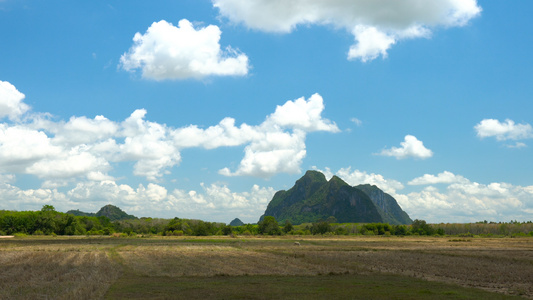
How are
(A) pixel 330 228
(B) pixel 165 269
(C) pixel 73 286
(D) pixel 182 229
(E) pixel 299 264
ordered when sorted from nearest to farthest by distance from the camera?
1. (C) pixel 73 286
2. (B) pixel 165 269
3. (E) pixel 299 264
4. (D) pixel 182 229
5. (A) pixel 330 228

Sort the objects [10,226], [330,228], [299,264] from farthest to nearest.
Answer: [330,228] → [10,226] → [299,264]

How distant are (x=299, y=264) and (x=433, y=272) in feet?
41.8

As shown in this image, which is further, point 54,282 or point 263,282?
point 263,282

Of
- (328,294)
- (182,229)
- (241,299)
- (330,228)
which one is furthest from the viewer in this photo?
(330,228)

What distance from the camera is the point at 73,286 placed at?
992 inches

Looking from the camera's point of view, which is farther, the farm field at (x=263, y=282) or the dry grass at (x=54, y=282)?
the farm field at (x=263, y=282)

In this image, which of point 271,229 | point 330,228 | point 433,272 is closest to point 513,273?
point 433,272

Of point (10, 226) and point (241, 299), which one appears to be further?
point (10, 226)

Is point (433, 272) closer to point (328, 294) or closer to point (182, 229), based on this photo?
point (328, 294)

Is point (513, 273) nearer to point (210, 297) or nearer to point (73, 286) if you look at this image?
point (210, 297)

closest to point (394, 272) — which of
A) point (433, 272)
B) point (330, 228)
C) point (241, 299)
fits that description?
point (433, 272)

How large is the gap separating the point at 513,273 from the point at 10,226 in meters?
180

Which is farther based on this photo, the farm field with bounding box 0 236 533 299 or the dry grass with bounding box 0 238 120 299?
the farm field with bounding box 0 236 533 299

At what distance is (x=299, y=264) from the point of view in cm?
4131
